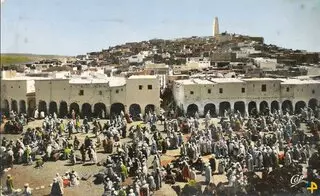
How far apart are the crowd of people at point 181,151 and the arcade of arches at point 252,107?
231 cm

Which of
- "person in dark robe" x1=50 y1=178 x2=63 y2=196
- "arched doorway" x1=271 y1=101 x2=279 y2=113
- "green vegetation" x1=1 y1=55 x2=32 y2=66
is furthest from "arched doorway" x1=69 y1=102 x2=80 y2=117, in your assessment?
"person in dark robe" x1=50 y1=178 x2=63 y2=196

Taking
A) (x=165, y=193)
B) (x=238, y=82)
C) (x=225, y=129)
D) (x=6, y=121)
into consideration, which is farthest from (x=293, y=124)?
(x=6, y=121)

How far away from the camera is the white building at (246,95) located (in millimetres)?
22719

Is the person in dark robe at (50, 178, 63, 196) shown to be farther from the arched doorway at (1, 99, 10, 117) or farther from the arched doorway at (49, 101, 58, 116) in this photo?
the arched doorway at (49, 101, 58, 116)

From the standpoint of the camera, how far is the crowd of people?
520 inches

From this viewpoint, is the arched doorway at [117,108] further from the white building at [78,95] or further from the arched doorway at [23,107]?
the arched doorway at [23,107]

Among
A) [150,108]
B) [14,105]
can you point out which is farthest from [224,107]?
[14,105]

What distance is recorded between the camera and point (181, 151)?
15789mm

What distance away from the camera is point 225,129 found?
19062mm

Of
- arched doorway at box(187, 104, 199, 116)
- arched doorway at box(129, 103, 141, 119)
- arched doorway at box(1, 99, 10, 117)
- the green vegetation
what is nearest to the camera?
the green vegetation

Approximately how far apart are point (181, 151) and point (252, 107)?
333 inches

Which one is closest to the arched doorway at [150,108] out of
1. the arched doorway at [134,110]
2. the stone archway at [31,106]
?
the arched doorway at [134,110]

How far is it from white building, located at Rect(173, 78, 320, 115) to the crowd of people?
2345 mm

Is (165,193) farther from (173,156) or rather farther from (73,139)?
(73,139)
